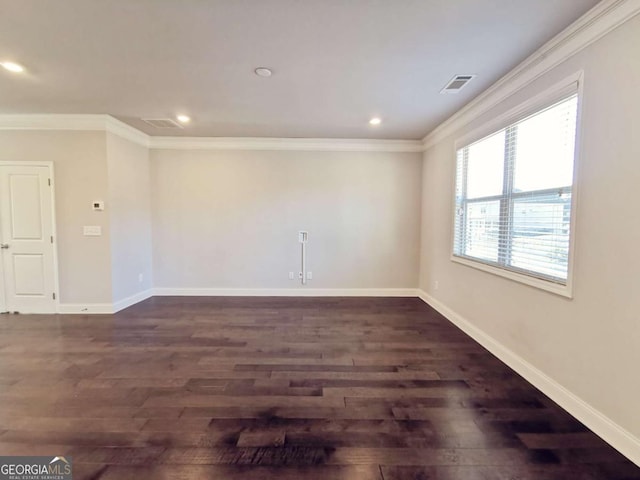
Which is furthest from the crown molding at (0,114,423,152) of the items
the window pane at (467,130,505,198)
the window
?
the window pane at (467,130,505,198)

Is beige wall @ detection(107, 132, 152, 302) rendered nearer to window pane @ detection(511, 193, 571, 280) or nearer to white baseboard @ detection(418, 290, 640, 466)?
white baseboard @ detection(418, 290, 640, 466)

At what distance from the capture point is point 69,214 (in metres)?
4.11

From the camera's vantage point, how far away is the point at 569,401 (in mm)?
2102

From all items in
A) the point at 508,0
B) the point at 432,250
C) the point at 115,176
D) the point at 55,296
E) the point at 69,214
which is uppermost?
the point at 508,0

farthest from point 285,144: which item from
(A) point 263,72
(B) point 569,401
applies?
(B) point 569,401

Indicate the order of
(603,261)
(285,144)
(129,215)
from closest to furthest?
(603,261), (129,215), (285,144)

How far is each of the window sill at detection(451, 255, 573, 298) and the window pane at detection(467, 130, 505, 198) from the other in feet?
2.64

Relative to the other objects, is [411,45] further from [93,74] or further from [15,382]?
[15,382]

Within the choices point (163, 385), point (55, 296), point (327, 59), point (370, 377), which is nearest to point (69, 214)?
point (55, 296)

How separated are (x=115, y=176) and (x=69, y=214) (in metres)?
0.81

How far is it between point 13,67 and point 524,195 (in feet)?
15.9

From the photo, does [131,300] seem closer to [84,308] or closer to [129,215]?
[84,308]

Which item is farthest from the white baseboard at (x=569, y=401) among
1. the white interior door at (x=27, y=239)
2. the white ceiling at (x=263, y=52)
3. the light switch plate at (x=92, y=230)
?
the white interior door at (x=27, y=239)

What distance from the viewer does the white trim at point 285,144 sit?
500cm
